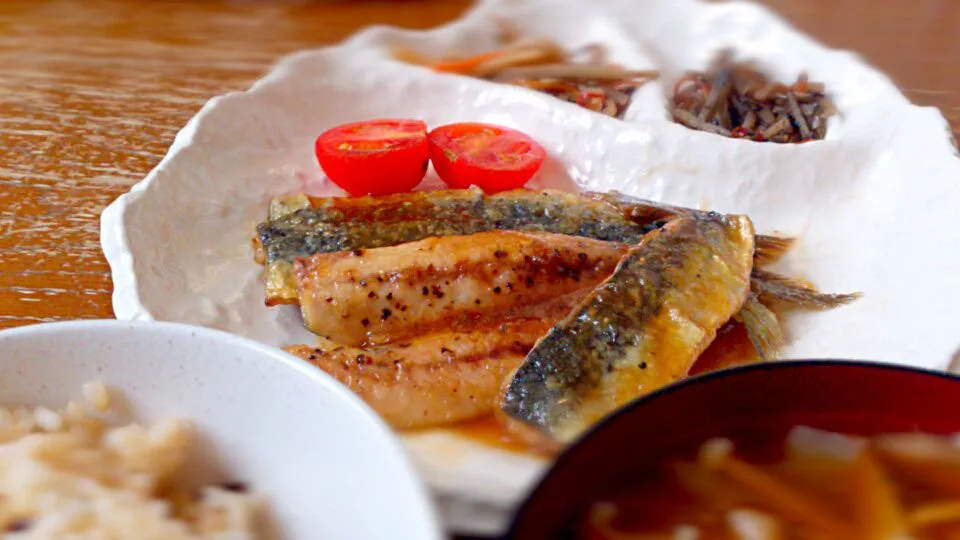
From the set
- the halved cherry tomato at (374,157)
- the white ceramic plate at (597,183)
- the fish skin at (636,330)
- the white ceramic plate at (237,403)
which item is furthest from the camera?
the halved cherry tomato at (374,157)

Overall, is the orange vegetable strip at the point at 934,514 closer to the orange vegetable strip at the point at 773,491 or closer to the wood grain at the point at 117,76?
the orange vegetable strip at the point at 773,491

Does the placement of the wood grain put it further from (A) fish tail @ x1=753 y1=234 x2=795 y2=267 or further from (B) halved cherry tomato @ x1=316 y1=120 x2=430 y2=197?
(A) fish tail @ x1=753 y1=234 x2=795 y2=267

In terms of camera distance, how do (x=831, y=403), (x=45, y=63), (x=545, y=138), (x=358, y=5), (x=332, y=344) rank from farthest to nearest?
(x=358, y=5), (x=45, y=63), (x=545, y=138), (x=332, y=344), (x=831, y=403)

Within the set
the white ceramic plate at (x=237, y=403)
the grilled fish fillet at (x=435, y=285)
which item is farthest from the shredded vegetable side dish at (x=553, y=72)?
the white ceramic plate at (x=237, y=403)

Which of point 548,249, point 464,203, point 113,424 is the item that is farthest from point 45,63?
point 113,424

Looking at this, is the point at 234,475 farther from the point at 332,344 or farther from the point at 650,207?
the point at 650,207

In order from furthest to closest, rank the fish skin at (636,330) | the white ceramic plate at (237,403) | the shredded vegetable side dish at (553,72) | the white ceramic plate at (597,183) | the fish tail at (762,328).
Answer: the shredded vegetable side dish at (553,72)
the fish tail at (762,328)
the white ceramic plate at (597,183)
the fish skin at (636,330)
the white ceramic plate at (237,403)
